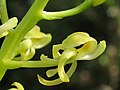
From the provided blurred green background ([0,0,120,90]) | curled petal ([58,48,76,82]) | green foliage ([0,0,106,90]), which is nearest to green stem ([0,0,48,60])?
green foliage ([0,0,106,90])

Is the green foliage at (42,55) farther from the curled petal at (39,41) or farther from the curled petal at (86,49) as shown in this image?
the curled petal at (39,41)

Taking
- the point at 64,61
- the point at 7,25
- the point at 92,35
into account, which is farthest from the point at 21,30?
the point at 92,35

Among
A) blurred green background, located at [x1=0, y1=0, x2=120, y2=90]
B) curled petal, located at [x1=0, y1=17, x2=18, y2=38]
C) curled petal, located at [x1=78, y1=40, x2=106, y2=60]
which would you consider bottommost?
blurred green background, located at [x1=0, y1=0, x2=120, y2=90]

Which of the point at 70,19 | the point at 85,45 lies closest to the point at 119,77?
the point at 70,19

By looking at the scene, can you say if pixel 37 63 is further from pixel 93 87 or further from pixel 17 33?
pixel 93 87

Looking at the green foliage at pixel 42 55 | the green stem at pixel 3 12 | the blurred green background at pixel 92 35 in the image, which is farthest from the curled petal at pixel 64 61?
the blurred green background at pixel 92 35

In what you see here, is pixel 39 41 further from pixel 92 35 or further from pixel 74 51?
pixel 92 35

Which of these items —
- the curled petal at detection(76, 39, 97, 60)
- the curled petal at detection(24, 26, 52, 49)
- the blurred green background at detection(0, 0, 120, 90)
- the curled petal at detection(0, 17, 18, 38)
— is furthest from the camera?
the blurred green background at detection(0, 0, 120, 90)

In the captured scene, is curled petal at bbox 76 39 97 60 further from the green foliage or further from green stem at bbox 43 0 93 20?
green stem at bbox 43 0 93 20
